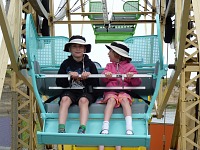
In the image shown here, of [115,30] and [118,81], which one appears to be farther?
[115,30]

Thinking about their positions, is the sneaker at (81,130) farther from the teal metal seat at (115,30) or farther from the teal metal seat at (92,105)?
the teal metal seat at (115,30)

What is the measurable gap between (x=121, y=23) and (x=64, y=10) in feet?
4.22

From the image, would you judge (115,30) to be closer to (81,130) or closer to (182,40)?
(182,40)

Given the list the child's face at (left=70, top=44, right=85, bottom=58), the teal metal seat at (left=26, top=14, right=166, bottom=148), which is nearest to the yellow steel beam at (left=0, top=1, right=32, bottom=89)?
the teal metal seat at (left=26, top=14, right=166, bottom=148)

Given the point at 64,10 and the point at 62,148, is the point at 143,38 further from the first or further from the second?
the point at 64,10

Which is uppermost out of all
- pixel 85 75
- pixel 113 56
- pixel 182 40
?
pixel 182 40

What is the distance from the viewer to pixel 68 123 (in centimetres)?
542

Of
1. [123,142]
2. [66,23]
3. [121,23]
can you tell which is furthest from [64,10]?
[123,142]

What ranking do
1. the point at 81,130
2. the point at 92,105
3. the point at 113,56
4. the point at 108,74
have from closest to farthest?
the point at 81,130 < the point at 108,74 < the point at 92,105 < the point at 113,56

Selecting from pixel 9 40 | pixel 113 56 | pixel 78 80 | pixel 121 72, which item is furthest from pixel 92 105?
pixel 9 40

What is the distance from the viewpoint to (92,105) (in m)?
5.53

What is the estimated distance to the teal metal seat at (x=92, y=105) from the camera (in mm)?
5109

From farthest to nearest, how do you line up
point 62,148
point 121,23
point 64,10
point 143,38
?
point 64,10 < point 121,23 < point 62,148 < point 143,38

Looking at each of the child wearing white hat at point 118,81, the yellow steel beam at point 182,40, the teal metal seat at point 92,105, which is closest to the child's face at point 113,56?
the child wearing white hat at point 118,81
